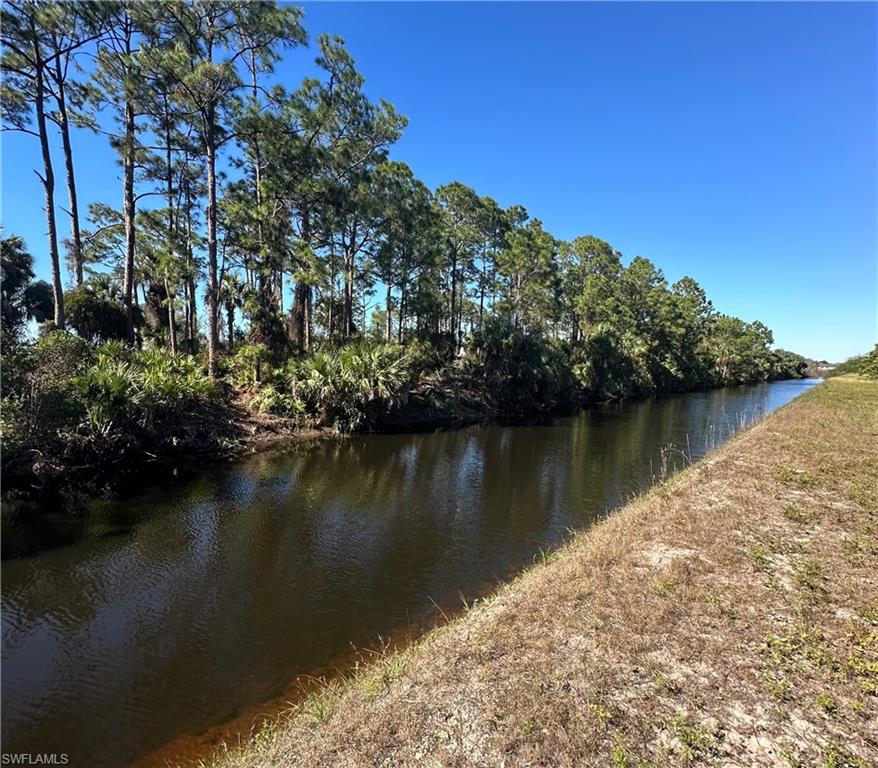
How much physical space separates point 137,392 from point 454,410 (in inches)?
629

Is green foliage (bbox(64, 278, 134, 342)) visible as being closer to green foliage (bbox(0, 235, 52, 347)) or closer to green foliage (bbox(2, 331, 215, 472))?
green foliage (bbox(2, 331, 215, 472))

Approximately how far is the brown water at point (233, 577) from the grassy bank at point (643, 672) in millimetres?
1213

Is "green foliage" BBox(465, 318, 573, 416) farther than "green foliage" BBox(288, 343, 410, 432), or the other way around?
"green foliage" BBox(465, 318, 573, 416)

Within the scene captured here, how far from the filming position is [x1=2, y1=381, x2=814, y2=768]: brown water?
4.82 meters

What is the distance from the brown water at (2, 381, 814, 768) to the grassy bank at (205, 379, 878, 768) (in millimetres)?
1213

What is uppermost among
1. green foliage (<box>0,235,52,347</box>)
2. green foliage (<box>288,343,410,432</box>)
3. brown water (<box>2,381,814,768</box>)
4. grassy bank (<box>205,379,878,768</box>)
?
green foliage (<box>0,235,52,347</box>)

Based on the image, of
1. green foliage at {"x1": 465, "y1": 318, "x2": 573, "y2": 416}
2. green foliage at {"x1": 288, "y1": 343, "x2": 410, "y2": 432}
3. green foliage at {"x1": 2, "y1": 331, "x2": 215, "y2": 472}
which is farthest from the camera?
green foliage at {"x1": 465, "y1": 318, "x2": 573, "y2": 416}

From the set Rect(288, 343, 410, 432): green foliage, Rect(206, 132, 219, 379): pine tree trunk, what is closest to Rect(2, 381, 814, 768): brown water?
Rect(288, 343, 410, 432): green foliage

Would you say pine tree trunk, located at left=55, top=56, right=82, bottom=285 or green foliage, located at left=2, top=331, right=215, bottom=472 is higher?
pine tree trunk, located at left=55, top=56, right=82, bottom=285

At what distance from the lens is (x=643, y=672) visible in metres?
3.85

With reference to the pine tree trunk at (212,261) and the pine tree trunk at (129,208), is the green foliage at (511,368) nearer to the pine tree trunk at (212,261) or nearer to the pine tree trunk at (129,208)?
the pine tree trunk at (212,261)

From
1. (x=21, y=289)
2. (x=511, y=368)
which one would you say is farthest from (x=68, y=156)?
(x=511, y=368)

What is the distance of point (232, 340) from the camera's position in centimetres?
2528

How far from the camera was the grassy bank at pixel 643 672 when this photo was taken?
3.15 meters
